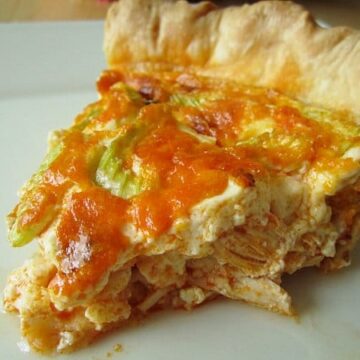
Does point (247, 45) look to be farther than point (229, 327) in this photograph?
Yes

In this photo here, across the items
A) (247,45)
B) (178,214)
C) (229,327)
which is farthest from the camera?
(247,45)

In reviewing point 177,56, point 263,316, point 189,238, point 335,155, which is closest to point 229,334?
point 263,316

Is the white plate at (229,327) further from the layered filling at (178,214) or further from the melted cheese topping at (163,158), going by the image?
the melted cheese topping at (163,158)

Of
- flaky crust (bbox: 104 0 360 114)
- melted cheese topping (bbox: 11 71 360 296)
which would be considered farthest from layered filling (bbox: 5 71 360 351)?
flaky crust (bbox: 104 0 360 114)

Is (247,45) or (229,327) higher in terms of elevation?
(247,45)

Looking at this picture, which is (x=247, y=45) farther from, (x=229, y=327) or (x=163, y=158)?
(x=229, y=327)

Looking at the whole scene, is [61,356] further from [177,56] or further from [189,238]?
[177,56]

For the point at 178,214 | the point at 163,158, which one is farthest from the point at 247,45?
the point at 178,214
